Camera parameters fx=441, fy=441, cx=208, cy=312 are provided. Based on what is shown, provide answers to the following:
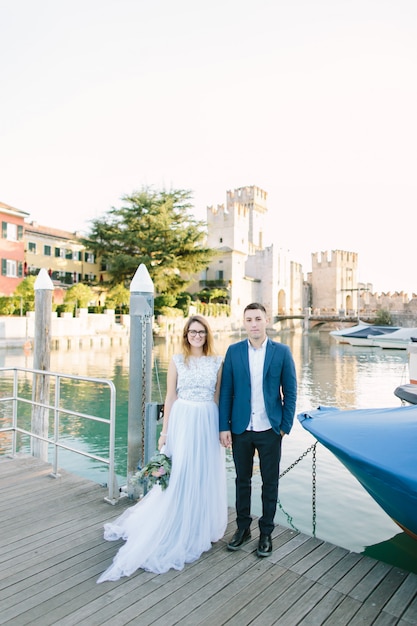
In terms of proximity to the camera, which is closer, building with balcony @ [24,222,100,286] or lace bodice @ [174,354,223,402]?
lace bodice @ [174,354,223,402]

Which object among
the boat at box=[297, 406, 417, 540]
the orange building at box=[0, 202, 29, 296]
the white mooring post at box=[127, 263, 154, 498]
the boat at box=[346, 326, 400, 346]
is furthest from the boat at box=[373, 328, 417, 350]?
the orange building at box=[0, 202, 29, 296]

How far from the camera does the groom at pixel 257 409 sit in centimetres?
324

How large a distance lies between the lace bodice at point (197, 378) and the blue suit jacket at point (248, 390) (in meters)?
0.11

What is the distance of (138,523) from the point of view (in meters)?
3.17

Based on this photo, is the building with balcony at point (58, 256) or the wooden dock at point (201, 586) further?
the building with balcony at point (58, 256)

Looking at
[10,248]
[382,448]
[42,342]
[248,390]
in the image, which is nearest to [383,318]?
[10,248]

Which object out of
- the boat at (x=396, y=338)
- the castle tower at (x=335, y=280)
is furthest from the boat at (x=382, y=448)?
the castle tower at (x=335, y=280)

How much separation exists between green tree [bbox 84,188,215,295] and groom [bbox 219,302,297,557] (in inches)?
1253

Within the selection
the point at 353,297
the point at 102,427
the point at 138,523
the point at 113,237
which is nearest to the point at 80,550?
the point at 138,523

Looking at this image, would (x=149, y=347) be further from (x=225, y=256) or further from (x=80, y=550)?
(x=225, y=256)

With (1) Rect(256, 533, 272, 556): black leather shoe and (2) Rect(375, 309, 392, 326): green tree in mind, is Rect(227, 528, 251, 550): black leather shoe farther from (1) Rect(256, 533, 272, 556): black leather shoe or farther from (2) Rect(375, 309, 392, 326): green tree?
(2) Rect(375, 309, 392, 326): green tree

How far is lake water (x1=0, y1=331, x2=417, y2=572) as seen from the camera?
5.34 m

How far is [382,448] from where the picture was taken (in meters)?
3.24

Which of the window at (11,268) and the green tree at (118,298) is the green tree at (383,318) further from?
the window at (11,268)
